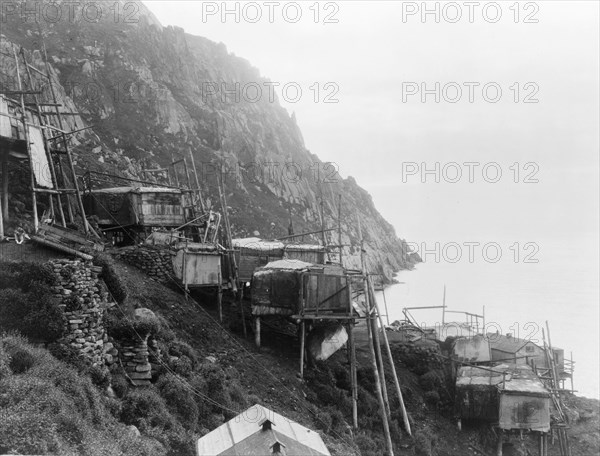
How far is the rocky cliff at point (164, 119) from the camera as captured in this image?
54.5 m

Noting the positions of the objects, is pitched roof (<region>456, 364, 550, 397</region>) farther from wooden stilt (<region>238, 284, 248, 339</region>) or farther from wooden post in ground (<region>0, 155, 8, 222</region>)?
wooden post in ground (<region>0, 155, 8, 222</region>)

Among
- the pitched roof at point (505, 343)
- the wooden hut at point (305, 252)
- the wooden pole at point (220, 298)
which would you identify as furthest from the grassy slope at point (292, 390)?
the pitched roof at point (505, 343)

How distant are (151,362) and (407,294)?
56523 mm

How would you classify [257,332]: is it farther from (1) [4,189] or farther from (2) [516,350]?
(2) [516,350]

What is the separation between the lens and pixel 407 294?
67.4 meters

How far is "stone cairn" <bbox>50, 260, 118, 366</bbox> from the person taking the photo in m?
12.1

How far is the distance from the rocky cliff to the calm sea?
996cm

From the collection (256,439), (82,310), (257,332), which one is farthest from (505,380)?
(256,439)

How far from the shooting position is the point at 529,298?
211 feet

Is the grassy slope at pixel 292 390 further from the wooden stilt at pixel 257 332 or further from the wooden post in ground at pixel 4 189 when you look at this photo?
the wooden post in ground at pixel 4 189

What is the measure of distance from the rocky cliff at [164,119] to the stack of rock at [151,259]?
18232 millimetres

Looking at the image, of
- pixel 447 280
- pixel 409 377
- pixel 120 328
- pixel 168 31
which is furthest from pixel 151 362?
pixel 168 31

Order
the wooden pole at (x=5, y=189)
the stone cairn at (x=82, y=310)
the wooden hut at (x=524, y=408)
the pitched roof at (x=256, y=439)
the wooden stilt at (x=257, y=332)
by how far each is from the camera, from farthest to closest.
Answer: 1. the wooden hut at (x=524, y=408)
2. the wooden stilt at (x=257, y=332)
3. the wooden pole at (x=5, y=189)
4. the stone cairn at (x=82, y=310)
5. the pitched roof at (x=256, y=439)

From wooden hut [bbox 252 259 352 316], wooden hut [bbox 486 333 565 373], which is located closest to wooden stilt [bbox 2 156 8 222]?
wooden hut [bbox 252 259 352 316]
